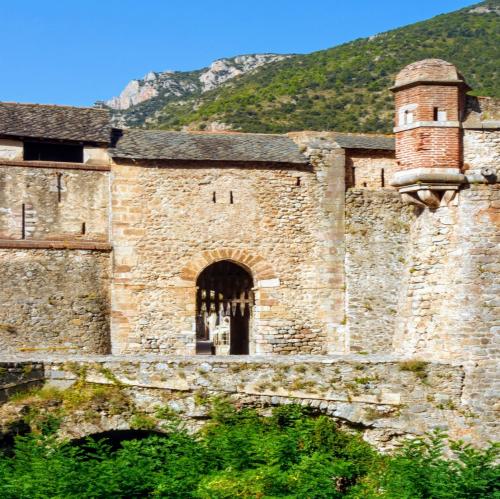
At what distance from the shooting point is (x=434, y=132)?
14.9 metres

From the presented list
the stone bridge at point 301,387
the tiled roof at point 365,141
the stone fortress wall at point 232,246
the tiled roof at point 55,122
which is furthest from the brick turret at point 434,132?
the tiled roof at point 55,122

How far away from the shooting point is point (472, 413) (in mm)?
14203

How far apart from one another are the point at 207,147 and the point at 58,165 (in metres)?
3.96

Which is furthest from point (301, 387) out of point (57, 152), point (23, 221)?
point (57, 152)

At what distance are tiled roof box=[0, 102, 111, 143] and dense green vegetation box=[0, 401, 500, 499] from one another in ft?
36.9

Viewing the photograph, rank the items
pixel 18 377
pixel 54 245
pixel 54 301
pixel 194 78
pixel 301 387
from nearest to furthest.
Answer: pixel 18 377 < pixel 301 387 < pixel 54 301 < pixel 54 245 < pixel 194 78

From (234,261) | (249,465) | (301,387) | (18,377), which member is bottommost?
(249,465)

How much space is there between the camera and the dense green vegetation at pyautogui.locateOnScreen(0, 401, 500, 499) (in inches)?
472

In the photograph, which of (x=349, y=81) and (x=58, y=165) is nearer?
(x=58, y=165)

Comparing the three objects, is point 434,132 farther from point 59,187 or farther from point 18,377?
point 59,187

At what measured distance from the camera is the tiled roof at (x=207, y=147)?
2348 cm

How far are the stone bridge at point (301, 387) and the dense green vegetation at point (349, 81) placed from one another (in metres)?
30.4

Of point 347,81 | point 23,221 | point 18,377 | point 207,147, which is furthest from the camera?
point 347,81

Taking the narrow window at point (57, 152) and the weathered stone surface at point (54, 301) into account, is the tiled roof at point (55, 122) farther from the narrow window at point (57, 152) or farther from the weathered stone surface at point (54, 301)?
the weathered stone surface at point (54, 301)
